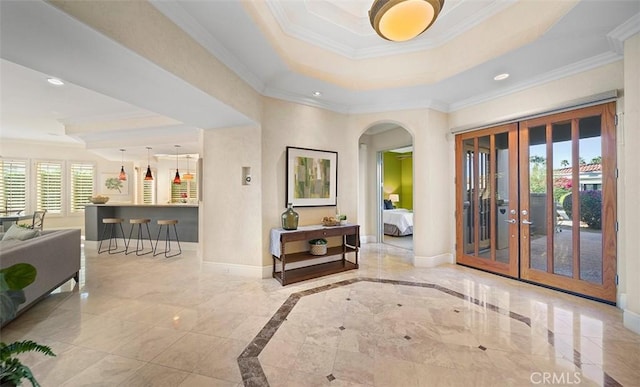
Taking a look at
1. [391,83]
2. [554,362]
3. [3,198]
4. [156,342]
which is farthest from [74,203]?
[554,362]

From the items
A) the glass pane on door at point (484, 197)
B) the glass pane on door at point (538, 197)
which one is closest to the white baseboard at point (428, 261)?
the glass pane on door at point (484, 197)

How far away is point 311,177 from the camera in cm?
422

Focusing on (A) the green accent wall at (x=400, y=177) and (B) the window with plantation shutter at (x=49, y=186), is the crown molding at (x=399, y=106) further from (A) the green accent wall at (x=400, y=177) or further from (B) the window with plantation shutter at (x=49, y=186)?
(B) the window with plantation shutter at (x=49, y=186)

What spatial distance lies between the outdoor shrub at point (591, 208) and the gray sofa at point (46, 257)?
6350 millimetres

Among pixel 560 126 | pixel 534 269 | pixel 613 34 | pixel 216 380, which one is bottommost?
pixel 216 380

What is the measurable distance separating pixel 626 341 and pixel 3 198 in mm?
13114

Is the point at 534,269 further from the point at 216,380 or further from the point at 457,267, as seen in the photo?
the point at 216,380

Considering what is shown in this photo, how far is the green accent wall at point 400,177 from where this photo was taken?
9.73 m

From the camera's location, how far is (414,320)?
2.60 metres

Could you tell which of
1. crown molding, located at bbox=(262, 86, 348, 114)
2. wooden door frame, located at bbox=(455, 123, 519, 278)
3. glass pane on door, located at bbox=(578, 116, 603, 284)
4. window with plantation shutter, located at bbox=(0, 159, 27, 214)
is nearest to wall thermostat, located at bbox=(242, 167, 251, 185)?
crown molding, located at bbox=(262, 86, 348, 114)

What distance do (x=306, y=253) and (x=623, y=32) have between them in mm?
4418

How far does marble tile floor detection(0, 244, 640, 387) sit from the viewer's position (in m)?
1.84

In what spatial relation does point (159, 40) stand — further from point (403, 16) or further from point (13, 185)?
point (13, 185)

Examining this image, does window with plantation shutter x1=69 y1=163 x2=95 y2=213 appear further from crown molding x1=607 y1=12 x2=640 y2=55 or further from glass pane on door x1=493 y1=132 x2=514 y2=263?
crown molding x1=607 y1=12 x2=640 y2=55
